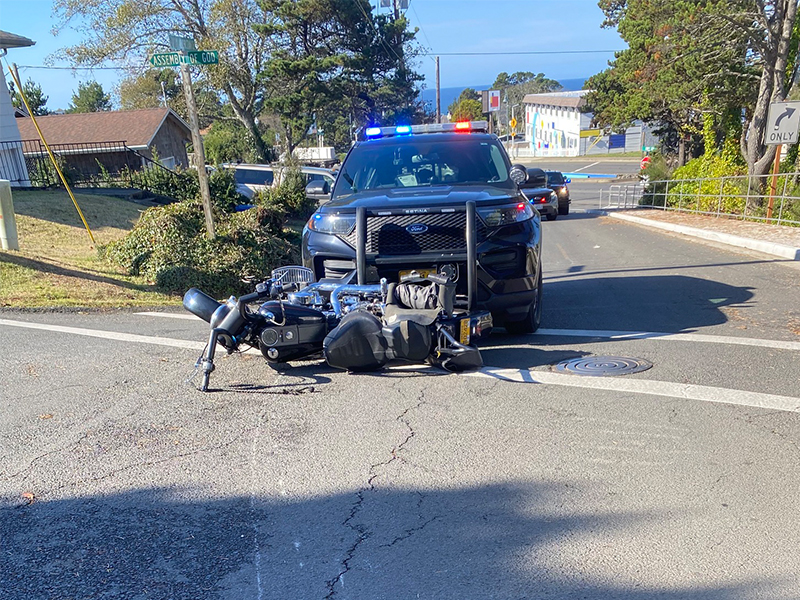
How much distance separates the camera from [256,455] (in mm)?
4250

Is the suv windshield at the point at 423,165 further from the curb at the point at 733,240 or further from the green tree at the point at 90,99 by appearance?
the green tree at the point at 90,99

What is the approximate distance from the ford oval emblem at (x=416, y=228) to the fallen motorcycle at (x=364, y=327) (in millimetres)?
431

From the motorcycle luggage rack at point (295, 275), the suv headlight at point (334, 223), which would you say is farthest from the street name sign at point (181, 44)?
the motorcycle luggage rack at point (295, 275)

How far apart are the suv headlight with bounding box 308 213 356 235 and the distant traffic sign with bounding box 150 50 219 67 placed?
4.52m

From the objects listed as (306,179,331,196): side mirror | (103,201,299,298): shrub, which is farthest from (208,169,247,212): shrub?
(306,179,331,196): side mirror

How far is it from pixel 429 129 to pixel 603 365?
3966mm

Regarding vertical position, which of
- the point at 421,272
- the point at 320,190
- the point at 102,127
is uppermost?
the point at 102,127

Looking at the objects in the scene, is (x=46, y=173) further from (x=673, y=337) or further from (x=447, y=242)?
(x=673, y=337)

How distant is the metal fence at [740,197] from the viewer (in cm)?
1741

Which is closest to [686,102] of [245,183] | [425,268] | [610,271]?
[245,183]

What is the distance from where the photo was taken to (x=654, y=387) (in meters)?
5.22

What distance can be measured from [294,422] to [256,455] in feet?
1.70

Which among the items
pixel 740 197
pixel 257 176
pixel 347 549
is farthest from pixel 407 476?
pixel 257 176

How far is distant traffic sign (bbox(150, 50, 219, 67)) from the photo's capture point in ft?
32.0
